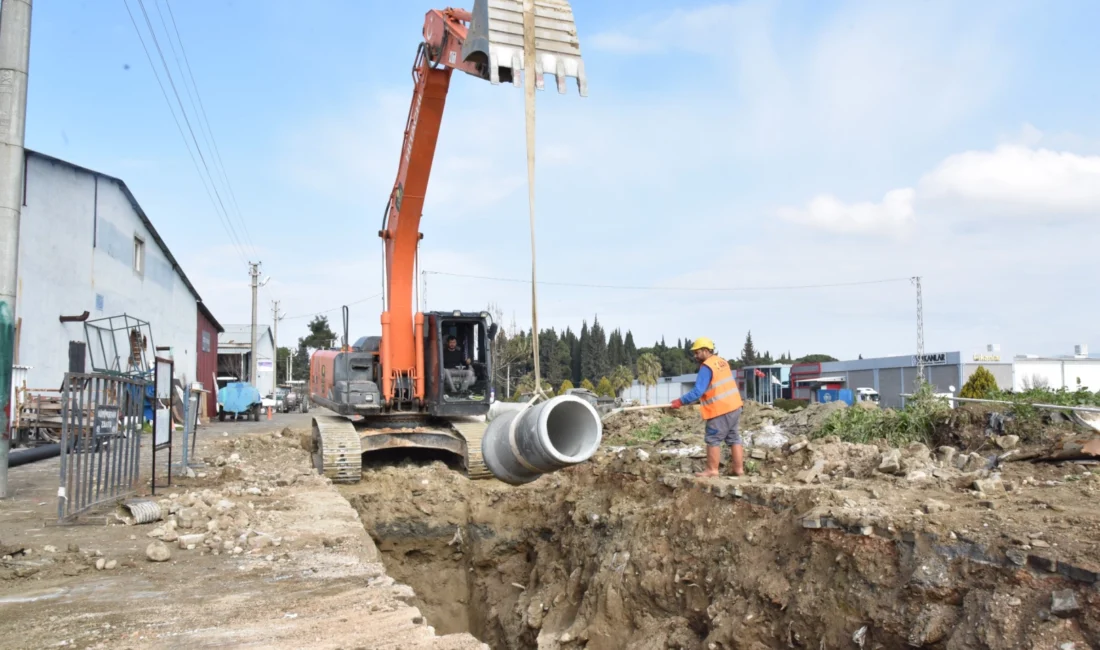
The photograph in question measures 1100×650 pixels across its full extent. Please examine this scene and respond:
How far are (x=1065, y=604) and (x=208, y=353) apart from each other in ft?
111

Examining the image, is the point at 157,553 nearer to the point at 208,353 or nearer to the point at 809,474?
the point at 809,474

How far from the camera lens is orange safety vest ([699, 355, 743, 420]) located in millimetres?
8195

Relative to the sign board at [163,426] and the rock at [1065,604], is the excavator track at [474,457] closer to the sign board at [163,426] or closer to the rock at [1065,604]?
the sign board at [163,426]

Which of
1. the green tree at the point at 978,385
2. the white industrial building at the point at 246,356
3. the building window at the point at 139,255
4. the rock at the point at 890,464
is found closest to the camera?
the rock at the point at 890,464

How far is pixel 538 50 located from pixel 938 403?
7799 millimetres

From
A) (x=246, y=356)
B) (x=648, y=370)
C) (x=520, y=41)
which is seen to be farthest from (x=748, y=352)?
(x=520, y=41)

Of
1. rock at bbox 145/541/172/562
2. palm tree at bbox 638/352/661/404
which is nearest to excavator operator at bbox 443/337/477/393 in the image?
rock at bbox 145/541/172/562

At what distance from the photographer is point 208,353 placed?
33.6 m

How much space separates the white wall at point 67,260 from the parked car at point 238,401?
9.07m

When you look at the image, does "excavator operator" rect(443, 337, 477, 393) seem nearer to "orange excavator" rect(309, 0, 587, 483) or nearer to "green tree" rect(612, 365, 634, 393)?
"orange excavator" rect(309, 0, 587, 483)

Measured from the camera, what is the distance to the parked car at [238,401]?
102 ft

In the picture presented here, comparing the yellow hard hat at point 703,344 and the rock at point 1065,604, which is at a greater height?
the yellow hard hat at point 703,344

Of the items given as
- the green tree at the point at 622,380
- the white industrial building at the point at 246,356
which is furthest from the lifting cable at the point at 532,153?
the green tree at the point at 622,380

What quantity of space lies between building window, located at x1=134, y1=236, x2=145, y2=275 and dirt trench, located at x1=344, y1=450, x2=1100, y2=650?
14.4 metres
